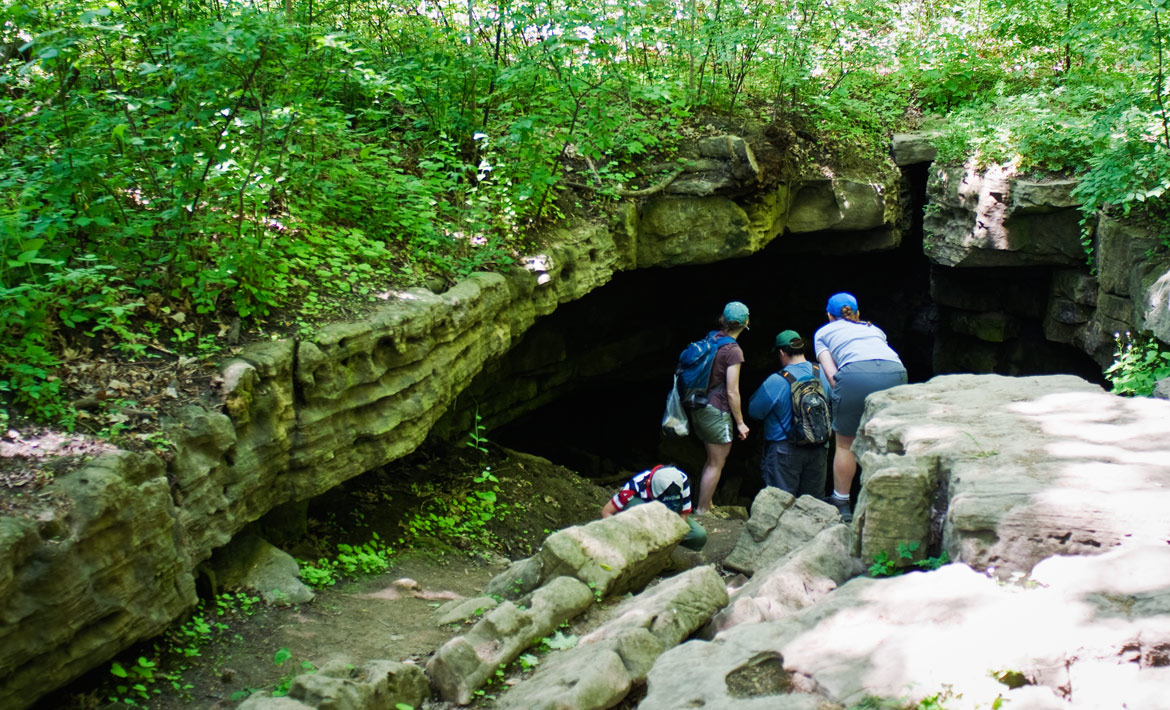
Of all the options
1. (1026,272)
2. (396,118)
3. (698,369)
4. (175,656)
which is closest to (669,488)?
(698,369)

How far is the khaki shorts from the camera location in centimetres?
756

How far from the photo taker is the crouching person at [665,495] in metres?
5.92

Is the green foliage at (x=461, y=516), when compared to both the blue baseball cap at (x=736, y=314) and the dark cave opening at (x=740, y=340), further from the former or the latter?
the dark cave opening at (x=740, y=340)

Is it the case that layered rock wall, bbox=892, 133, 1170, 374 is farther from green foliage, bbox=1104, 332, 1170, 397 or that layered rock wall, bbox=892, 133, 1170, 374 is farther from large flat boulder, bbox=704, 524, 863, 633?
large flat boulder, bbox=704, 524, 863, 633

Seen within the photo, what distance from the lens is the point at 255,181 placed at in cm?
520

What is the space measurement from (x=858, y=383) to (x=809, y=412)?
0.91 metres

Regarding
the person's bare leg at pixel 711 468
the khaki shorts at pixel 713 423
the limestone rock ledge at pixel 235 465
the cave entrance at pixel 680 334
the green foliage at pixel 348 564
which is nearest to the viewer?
the limestone rock ledge at pixel 235 465

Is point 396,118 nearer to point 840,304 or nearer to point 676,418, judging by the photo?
point 676,418

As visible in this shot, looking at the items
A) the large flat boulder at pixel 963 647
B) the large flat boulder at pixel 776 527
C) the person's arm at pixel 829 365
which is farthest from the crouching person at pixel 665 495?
the large flat boulder at pixel 963 647

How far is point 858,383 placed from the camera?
21.3ft

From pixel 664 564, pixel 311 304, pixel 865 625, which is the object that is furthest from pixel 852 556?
pixel 311 304

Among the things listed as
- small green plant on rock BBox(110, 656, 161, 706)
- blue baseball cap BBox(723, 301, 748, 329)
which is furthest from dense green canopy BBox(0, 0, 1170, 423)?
blue baseball cap BBox(723, 301, 748, 329)

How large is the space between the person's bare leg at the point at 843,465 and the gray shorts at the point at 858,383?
0.51ft

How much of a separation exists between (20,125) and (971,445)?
570cm
